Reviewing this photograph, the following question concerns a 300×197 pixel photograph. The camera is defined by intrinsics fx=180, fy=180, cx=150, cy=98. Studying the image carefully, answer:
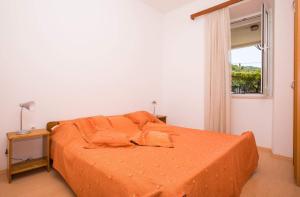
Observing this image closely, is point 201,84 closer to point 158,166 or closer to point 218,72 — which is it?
point 218,72

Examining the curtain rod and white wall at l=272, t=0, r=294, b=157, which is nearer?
white wall at l=272, t=0, r=294, b=157

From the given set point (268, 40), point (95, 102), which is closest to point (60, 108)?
point (95, 102)

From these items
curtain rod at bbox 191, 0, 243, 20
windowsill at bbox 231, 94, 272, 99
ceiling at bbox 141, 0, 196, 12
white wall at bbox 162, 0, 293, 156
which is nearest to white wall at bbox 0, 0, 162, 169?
ceiling at bbox 141, 0, 196, 12

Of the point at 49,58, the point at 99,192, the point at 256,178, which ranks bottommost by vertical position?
the point at 256,178

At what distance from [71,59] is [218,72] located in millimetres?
2473

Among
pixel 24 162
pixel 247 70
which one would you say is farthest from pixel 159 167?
pixel 247 70

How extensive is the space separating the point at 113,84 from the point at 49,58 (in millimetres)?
1089

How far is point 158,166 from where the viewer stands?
1456 millimetres

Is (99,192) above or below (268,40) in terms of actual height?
below

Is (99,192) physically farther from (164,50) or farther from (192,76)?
(164,50)

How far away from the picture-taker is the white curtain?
3168mm

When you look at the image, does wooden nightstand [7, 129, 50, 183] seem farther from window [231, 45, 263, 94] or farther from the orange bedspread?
window [231, 45, 263, 94]

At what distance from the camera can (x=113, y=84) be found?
3244 mm

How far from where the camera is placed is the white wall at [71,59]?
223 centimetres
